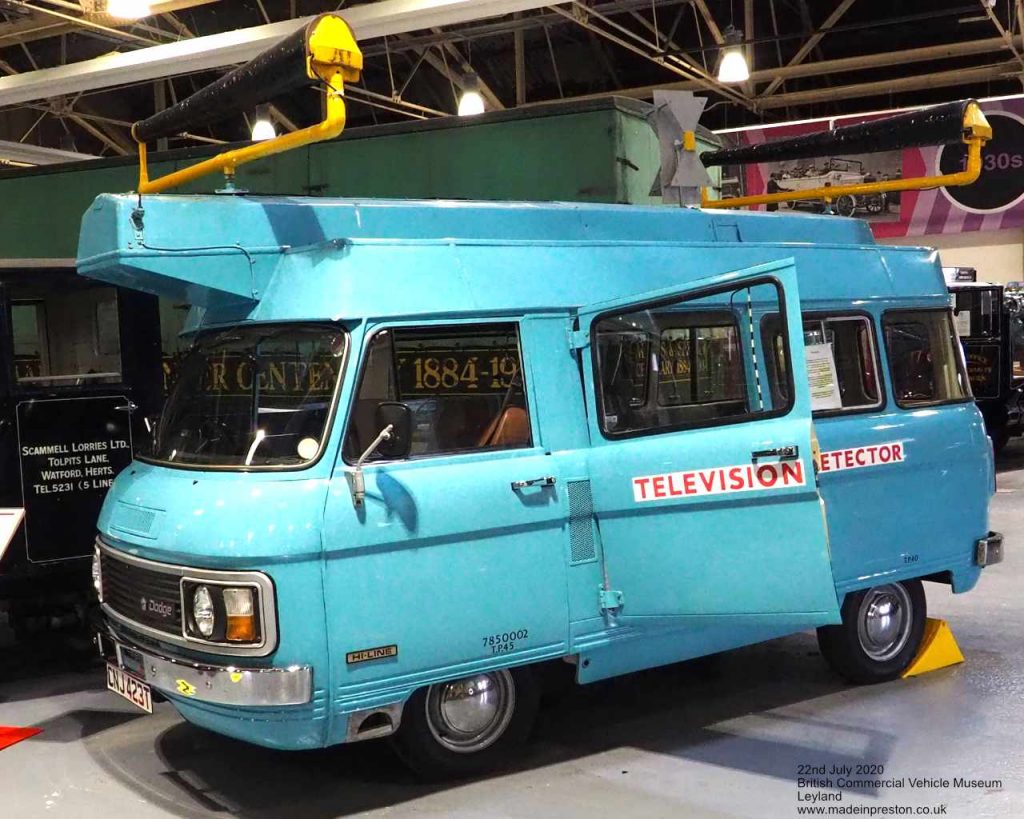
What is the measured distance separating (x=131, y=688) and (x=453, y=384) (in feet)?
6.09

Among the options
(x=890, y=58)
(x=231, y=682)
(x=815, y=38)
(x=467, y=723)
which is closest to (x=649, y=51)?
(x=815, y=38)

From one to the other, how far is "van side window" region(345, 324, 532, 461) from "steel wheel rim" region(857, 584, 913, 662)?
2287 millimetres

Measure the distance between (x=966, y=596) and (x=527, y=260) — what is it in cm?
469

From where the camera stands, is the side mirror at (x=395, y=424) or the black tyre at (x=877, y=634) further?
the black tyre at (x=877, y=634)

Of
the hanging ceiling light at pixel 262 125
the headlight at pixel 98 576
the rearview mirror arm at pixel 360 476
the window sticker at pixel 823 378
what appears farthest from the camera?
the hanging ceiling light at pixel 262 125

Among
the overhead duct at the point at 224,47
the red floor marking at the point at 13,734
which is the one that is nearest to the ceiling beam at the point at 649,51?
the overhead duct at the point at 224,47

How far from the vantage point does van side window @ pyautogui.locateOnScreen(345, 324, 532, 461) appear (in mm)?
4375

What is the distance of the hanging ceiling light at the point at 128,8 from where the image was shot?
9406 millimetres

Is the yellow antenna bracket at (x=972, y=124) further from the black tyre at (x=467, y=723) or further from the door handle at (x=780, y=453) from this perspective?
the black tyre at (x=467, y=723)

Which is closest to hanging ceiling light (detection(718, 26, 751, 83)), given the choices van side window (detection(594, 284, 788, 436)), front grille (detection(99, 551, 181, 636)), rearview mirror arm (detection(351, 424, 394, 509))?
van side window (detection(594, 284, 788, 436))

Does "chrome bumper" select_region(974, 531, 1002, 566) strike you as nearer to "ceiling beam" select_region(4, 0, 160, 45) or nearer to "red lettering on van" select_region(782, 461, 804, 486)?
"red lettering on van" select_region(782, 461, 804, 486)

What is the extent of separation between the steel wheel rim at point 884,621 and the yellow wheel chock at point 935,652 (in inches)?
6.9

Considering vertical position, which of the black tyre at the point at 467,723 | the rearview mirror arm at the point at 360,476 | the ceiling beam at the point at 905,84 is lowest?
the black tyre at the point at 467,723

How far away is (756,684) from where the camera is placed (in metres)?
5.82
